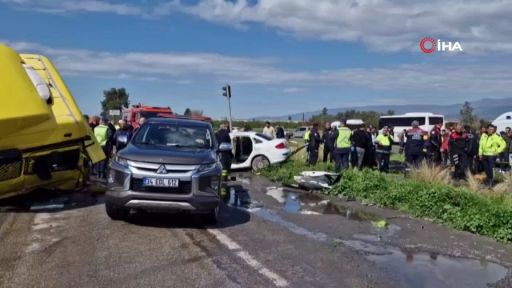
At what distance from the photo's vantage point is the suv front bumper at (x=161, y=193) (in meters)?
7.84

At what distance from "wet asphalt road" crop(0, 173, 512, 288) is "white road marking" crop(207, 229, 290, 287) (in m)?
0.01

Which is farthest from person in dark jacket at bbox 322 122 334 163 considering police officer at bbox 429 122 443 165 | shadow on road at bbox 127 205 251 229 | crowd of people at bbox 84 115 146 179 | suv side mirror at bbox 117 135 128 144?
suv side mirror at bbox 117 135 128 144

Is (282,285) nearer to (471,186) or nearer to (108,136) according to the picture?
(471,186)

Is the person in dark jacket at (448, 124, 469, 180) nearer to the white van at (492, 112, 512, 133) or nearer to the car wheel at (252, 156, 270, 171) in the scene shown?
the car wheel at (252, 156, 270, 171)

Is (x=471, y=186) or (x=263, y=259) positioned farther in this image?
(x=471, y=186)

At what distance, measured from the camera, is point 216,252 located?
21.7 feet

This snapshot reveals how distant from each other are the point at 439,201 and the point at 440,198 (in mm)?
72

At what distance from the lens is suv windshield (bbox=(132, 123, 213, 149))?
920 centimetres

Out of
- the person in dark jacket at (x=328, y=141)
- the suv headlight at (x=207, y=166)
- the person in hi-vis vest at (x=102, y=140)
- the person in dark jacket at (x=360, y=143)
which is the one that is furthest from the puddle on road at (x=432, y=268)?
the person in dark jacket at (x=328, y=141)

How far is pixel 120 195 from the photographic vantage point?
7.88 meters

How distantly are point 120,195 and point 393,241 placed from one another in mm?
4042

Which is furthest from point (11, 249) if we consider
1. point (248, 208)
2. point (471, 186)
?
point (471, 186)

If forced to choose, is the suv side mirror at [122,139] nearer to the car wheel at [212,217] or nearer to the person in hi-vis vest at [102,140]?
the car wheel at [212,217]

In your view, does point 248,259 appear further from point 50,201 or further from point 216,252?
point 50,201
